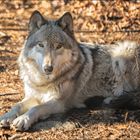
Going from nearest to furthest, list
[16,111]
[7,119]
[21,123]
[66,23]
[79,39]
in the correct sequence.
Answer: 1. [21,123]
2. [7,119]
3. [16,111]
4. [66,23]
5. [79,39]

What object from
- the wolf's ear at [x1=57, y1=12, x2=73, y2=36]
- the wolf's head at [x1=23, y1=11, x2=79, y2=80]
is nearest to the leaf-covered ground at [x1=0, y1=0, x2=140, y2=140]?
the wolf's head at [x1=23, y1=11, x2=79, y2=80]

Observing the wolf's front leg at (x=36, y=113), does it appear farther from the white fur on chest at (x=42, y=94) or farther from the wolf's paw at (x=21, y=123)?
the white fur on chest at (x=42, y=94)

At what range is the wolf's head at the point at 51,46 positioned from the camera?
19.2 ft

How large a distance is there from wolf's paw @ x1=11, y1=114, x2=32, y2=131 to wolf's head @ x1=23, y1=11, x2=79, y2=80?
678mm

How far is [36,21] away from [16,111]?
4.31 ft

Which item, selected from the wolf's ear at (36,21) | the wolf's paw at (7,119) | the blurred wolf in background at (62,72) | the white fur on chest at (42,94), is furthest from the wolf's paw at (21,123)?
the wolf's ear at (36,21)

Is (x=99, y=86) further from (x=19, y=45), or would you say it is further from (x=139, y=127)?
(x=19, y=45)

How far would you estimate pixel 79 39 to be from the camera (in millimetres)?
9977

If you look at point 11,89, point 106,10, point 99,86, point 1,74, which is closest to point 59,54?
point 99,86

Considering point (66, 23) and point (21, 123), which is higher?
point (66, 23)

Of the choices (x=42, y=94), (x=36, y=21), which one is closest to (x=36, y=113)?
(x=42, y=94)

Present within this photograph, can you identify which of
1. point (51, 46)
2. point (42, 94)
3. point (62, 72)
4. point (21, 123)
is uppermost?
point (51, 46)

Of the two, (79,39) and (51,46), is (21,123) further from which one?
(79,39)

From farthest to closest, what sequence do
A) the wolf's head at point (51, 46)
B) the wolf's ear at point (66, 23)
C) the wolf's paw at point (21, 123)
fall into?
1. the wolf's ear at point (66, 23)
2. the wolf's head at point (51, 46)
3. the wolf's paw at point (21, 123)
